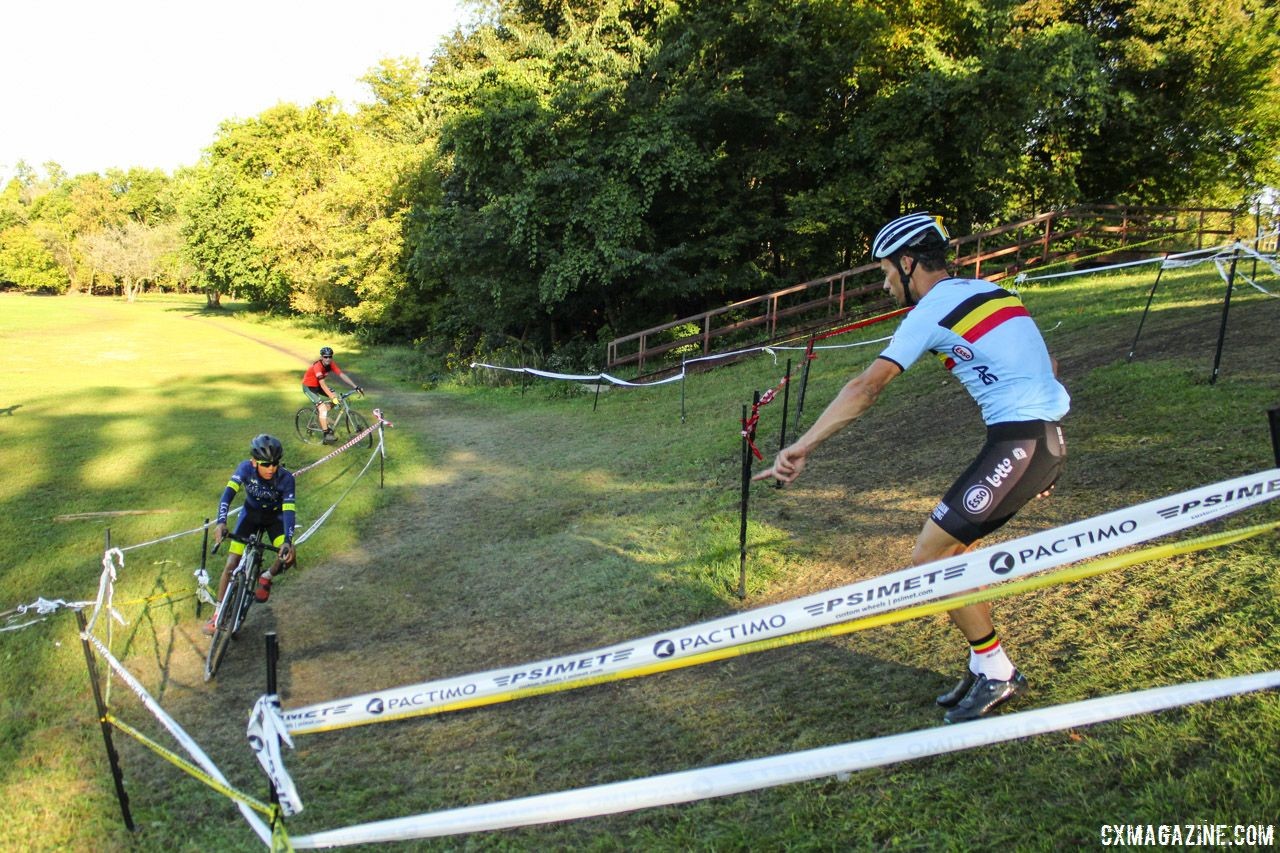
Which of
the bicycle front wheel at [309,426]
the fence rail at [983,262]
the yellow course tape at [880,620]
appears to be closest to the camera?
the yellow course tape at [880,620]

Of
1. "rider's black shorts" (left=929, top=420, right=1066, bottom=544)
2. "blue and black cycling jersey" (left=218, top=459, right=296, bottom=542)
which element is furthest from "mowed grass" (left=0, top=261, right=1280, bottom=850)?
"blue and black cycling jersey" (left=218, top=459, right=296, bottom=542)

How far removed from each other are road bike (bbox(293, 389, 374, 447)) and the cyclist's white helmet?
45.9ft

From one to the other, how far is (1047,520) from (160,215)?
11947cm

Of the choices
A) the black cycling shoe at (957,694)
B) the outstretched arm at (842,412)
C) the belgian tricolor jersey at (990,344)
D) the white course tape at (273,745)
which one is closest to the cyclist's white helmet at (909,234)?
the belgian tricolor jersey at (990,344)

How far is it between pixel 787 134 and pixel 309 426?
1616cm

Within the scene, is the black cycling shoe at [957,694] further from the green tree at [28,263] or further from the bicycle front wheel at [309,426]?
the green tree at [28,263]

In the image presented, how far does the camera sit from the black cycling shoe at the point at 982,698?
3689mm

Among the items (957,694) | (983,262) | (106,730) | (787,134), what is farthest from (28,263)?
→ (957,694)

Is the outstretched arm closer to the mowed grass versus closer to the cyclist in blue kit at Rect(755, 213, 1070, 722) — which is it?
the cyclist in blue kit at Rect(755, 213, 1070, 722)

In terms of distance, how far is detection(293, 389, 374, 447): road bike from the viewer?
53.0 feet

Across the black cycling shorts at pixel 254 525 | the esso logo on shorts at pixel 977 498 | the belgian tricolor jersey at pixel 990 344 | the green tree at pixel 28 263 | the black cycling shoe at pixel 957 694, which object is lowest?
the black cycling shorts at pixel 254 525

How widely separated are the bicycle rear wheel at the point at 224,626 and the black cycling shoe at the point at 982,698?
19.8ft

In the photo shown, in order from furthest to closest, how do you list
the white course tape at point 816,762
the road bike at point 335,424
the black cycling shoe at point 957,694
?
the road bike at point 335,424 → the black cycling shoe at point 957,694 → the white course tape at point 816,762

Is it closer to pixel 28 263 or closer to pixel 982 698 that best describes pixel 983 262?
pixel 982 698
